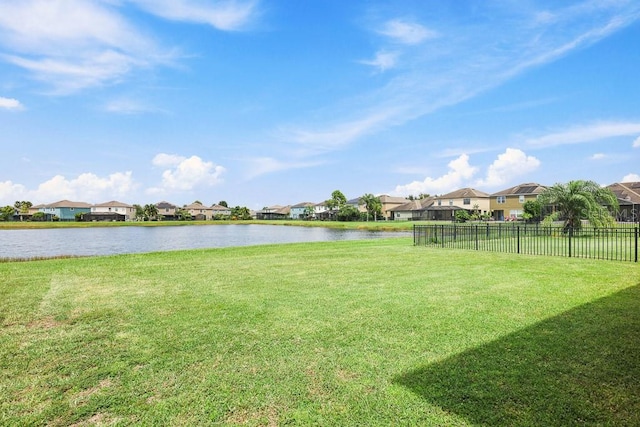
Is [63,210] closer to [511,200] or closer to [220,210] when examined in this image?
[220,210]

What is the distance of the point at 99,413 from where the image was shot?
322cm

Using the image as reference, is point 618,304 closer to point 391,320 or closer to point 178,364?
point 391,320

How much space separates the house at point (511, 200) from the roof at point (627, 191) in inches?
378

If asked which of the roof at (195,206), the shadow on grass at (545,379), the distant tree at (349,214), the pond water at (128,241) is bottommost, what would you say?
the pond water at (128,241)

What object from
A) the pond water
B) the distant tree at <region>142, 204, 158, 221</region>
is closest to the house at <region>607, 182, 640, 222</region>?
the pond water

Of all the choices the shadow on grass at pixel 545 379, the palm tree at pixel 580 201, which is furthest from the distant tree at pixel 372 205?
the shadow on grass at pixel 545 379

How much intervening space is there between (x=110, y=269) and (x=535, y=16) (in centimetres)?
1888

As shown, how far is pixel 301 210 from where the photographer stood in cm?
11788

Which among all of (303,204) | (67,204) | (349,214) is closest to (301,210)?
(303,204)

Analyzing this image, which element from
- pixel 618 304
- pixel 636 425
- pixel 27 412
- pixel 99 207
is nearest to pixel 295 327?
pixel 27 412

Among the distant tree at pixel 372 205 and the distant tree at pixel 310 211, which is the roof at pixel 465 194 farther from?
the distant tree at pixel 310 211

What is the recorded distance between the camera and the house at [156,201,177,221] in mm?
104500

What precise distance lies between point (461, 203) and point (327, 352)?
72.6m

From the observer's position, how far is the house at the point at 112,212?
95438mm
